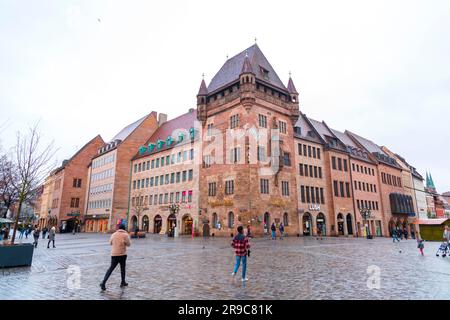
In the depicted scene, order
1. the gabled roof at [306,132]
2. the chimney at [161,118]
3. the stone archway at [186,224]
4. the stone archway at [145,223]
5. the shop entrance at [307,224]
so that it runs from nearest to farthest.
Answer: the shop entrance at [307,224], the stone archway at [186,224], the gabled roof at [306,132], the stone archway at [145,223], the chimney at [161,118]

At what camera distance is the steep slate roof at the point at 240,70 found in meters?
42.0

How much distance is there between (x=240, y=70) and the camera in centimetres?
4209

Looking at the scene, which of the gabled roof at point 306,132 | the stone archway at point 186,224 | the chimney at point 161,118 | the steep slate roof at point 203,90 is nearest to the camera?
the stone archway at point 186,224

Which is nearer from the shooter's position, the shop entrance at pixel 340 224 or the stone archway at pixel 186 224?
the stone archway at pixel 186 224

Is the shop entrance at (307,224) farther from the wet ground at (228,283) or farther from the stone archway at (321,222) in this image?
the wet ground at (228,283)

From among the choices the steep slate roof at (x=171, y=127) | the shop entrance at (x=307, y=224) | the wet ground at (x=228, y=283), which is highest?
the steep slate roof at (x=171, y=127)

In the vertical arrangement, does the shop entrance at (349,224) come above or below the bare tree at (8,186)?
below

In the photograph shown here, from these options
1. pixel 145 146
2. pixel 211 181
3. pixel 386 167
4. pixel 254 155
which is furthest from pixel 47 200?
pixel 386 167

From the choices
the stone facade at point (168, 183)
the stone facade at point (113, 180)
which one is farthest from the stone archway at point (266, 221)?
the stone facade at point (113, 180)

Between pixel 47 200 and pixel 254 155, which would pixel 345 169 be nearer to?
pixel 254 155

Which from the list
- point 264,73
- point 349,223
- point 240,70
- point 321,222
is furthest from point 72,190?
point 349,223

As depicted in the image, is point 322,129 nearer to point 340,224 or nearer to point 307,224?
point 340,224

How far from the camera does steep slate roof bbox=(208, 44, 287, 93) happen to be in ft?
138

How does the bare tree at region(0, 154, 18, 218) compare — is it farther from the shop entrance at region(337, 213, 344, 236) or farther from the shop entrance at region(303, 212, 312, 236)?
the shop entrance at region(337, 213, 344, 236)
